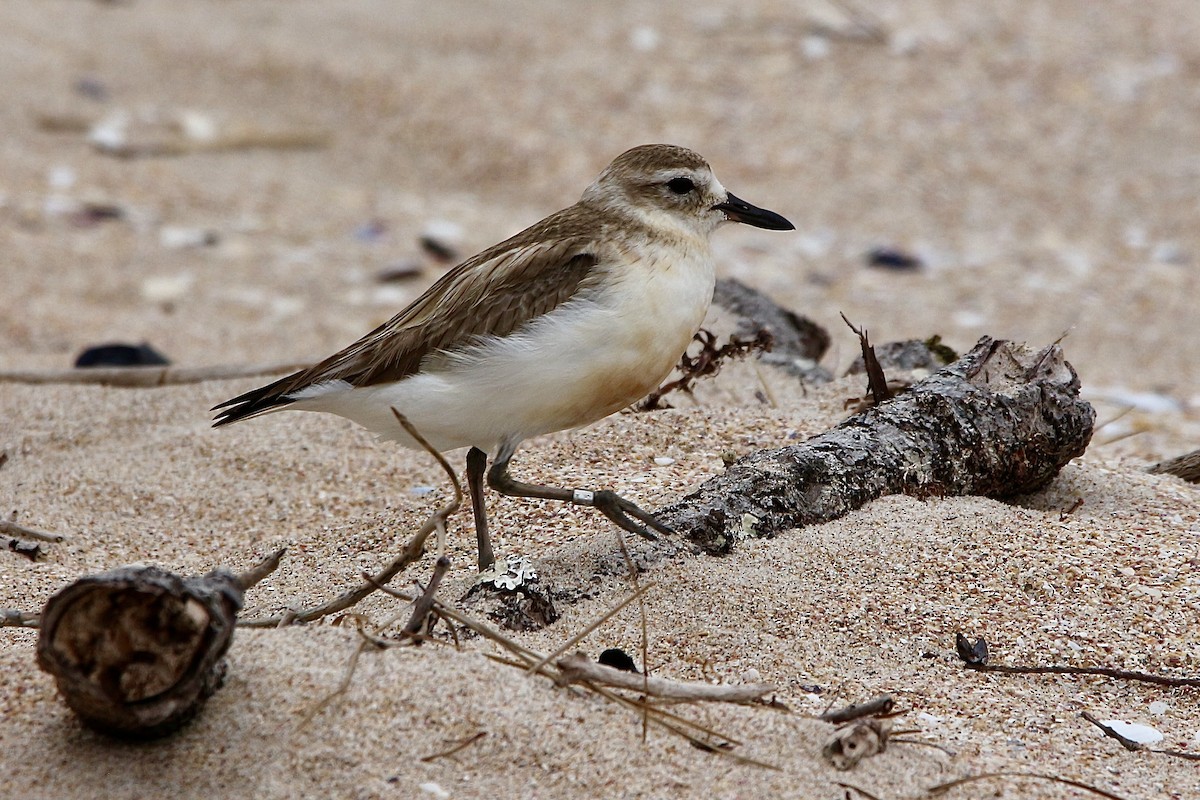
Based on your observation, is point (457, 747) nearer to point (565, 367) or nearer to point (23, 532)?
point (565, 367)

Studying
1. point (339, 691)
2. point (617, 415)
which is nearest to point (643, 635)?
point (339, 691)

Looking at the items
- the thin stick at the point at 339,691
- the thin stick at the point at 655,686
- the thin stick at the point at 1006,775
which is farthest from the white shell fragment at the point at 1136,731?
the thin stick at the point at 339,691

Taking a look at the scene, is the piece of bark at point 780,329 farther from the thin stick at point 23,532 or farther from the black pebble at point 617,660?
the thin stick at point 23,532

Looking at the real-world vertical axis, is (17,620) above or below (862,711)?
below

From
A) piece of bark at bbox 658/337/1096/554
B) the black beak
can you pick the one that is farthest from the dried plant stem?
the black beak

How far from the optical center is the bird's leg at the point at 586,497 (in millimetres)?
3554

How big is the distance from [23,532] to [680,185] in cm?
219

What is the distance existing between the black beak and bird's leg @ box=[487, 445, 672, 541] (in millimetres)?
995

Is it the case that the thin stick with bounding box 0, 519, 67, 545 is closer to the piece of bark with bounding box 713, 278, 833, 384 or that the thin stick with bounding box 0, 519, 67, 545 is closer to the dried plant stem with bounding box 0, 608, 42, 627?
the dried plant stem with bounding box 0, 608, 42, 627

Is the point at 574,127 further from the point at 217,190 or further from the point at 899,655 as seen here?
the point at 899,655

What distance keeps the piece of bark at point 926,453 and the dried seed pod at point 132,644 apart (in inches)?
57.1

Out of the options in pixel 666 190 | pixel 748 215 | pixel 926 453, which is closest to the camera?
pixel 926 453

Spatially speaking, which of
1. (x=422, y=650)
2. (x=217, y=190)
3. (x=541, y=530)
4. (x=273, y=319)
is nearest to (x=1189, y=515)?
(x=541, y=530)

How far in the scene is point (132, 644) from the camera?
2428 mm
